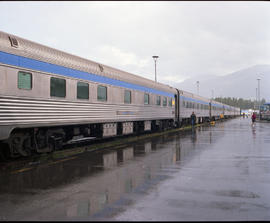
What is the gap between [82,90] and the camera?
536 inches

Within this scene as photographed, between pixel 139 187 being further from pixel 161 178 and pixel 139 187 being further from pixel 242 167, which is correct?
pixel 242 167

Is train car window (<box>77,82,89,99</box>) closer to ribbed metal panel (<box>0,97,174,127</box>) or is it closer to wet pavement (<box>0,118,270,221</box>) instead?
ribbed metal panel (<box>0,97,174,127</box>)

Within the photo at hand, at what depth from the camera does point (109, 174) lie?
28.7 ft

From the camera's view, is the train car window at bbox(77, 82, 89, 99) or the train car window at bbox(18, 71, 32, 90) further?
the train car window at bbox(77, 82, 89, 99)

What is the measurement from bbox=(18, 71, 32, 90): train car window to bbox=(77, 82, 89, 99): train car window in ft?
9.81

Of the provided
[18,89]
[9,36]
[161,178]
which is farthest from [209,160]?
[9,36]

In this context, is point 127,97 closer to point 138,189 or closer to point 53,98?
point 53,98

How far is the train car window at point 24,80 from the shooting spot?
10.1 m

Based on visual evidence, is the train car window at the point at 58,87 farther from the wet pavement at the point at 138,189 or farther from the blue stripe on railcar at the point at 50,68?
the wet pavement at the point at 138,189

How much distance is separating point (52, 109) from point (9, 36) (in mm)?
2995

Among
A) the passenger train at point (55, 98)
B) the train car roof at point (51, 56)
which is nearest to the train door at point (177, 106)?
the passenger train at point (55, 98)

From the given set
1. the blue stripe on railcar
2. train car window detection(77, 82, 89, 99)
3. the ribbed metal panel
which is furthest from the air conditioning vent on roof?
train car window detection(77, 82, 89, 99)

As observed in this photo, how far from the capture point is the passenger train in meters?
9.76

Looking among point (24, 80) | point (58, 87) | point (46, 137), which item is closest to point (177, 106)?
point (58, 87)
